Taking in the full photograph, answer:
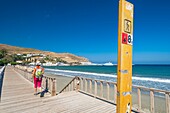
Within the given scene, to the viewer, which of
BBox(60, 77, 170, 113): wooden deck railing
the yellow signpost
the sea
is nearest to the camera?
the yellow signpost

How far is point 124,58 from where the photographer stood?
5.61ft

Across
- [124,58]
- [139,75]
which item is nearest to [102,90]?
[124,58]

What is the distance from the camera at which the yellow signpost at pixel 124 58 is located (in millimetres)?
1688

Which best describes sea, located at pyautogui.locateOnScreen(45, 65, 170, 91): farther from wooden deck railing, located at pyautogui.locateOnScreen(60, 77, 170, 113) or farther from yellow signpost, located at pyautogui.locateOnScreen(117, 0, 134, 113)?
yellow signpost, located at pyautogui.locateOnScreen(117, 0, 134, 113)

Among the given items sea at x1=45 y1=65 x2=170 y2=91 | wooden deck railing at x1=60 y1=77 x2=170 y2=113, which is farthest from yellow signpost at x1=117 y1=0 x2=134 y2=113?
sea at x1=45 y1=65 x2=170 y2=91

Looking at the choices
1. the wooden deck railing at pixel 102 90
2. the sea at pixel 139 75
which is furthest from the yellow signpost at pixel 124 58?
the sea at pixel 139 75

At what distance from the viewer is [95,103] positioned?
5496 mm

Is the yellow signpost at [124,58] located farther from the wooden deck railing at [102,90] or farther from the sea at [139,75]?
the sea at [139,75]

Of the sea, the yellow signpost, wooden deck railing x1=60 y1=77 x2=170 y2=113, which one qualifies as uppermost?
the yellow signpost

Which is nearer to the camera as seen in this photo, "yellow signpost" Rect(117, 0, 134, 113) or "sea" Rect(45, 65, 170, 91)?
"yellow signpost" Rect(117, 0, 134, 113)

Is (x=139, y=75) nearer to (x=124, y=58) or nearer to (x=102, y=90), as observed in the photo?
(x=102, y=90)

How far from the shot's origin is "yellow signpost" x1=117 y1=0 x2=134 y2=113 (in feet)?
5.54

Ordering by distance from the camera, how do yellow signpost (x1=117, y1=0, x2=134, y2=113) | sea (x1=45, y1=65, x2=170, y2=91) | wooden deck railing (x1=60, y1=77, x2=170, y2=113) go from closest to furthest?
1. yellow signpost (x1=117, y1=0, x2=134, y2=113)
2. wooden deck railing (x1=60, y1=77, x2=170, y2=113)
3. sea (x1=45, y1=65, x2=170, y2=91)

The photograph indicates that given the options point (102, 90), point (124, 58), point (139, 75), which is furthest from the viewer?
point (139, 75)
